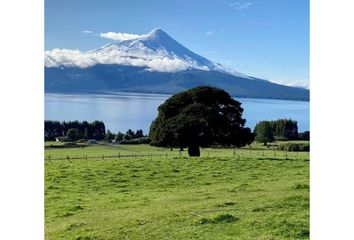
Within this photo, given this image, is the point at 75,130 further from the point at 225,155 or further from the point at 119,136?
the point at 225,155

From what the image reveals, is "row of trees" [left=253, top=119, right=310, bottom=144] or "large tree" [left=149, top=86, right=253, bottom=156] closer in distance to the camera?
"row of trees" [left=253, top=119, right=310, bottom=144]

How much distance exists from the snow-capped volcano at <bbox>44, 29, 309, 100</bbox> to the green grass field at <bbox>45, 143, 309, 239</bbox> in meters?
0.85

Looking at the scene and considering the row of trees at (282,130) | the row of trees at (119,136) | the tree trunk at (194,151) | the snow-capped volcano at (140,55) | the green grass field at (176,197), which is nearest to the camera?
the green grass field at (176,197)

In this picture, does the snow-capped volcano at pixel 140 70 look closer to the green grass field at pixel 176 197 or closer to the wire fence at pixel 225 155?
the green grass field at pixel 176 197

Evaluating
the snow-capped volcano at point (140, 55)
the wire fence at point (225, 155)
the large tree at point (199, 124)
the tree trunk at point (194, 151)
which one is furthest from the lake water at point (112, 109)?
the tree trunk at point (194, 151)

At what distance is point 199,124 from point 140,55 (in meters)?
4.43

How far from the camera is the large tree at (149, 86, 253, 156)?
8682mm

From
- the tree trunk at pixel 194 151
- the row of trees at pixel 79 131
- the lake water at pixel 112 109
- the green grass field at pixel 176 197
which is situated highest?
the lake water at pixel 112 109

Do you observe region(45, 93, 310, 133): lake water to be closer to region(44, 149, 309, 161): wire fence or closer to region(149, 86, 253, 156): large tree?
region(44, 149, 309, 161): wire fence

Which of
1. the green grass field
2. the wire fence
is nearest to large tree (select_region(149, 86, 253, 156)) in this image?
the wire fence

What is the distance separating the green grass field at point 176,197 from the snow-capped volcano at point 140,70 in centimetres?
85

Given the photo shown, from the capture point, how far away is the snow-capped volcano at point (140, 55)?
443cm
